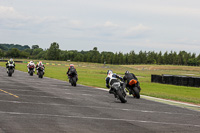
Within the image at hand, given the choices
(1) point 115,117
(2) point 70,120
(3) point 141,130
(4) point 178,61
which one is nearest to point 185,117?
(1) point 115,117

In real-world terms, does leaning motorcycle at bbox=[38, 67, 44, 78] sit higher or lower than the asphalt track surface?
higher

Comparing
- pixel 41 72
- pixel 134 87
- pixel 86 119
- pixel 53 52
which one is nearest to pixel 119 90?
pixel 134 87

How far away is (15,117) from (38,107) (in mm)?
2412

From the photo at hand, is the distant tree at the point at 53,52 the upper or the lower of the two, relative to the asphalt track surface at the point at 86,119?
upper

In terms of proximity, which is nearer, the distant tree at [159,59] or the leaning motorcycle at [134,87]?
the leaning motorcycle at [134,87]

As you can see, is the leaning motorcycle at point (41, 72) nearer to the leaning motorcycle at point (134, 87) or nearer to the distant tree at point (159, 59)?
the leaning motorcycle at point (134, 87)

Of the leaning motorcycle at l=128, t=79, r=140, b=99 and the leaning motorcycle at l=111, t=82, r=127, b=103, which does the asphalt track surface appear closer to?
the leaning motorcycle at l=111, t=82, r=127, b=103

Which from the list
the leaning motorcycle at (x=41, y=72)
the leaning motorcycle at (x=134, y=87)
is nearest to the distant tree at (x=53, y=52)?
the leaning motorcycle at (x=41, y=72)

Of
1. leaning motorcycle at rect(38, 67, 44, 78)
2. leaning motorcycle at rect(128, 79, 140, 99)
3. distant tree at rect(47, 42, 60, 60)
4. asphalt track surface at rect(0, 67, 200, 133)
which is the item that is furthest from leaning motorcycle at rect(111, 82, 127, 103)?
distant tree at rect(47, 42, 60, 60)

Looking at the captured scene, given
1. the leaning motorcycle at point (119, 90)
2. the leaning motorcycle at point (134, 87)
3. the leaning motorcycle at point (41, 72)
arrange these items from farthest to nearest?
1. the leaning motorcycle at point (41, 72)
2. the leaning motorcycle at point (134, 87)
3. the leaning motorcycle at point (119, 90)

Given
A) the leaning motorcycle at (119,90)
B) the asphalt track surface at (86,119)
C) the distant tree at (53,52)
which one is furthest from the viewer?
the distant tree at (53,52)

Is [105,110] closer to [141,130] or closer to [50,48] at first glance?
[141,130]

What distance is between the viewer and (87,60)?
190875mm

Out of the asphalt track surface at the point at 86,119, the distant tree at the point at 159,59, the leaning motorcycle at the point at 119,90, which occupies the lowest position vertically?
the asphalt track surface at the point at 86,119
